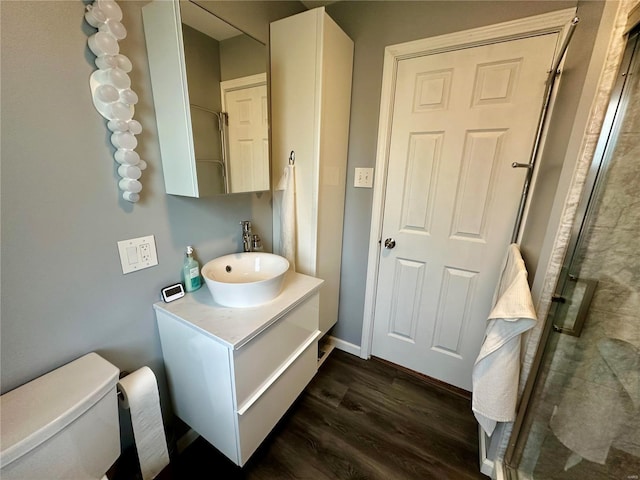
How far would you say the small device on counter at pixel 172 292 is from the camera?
3.50 feet

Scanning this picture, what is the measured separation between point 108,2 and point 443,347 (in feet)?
7.30

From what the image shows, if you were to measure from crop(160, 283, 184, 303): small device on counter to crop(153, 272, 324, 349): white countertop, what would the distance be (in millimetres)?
18

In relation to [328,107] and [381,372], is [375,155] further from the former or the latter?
Answer: [381,372]

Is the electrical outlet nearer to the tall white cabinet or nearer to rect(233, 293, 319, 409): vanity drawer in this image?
the tall white cabinet

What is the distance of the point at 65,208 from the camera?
79cm

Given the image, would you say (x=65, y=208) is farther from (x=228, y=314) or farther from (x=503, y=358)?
(x=503, y=358)

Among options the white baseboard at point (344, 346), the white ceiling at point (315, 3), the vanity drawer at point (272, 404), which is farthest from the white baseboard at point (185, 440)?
the white ceiling at point (315, 3)

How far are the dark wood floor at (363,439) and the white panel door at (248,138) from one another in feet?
4.18

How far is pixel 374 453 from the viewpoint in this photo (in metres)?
1.29

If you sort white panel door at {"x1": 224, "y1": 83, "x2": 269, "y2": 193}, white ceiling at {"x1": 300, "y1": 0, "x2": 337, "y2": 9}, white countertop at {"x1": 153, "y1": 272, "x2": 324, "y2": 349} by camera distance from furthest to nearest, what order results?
white ceiling at {"x1": 300, "y1": 0, "x2": 337, "y2": 9}, white panel door at {"x1": 224, "y1": 83, "x2": 269, "y2": 193}, white countertop at {"x1": 153, "y1": 272, "x2": 324, "y2": 349}

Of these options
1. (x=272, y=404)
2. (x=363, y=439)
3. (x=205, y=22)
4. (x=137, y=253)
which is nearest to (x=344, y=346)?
(x=363, y=439)

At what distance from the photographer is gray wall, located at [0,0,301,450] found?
0.69 meters

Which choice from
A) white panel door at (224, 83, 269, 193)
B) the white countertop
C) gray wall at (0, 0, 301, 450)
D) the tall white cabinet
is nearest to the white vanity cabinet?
the white countertop

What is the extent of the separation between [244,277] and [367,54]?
4.80 feet
